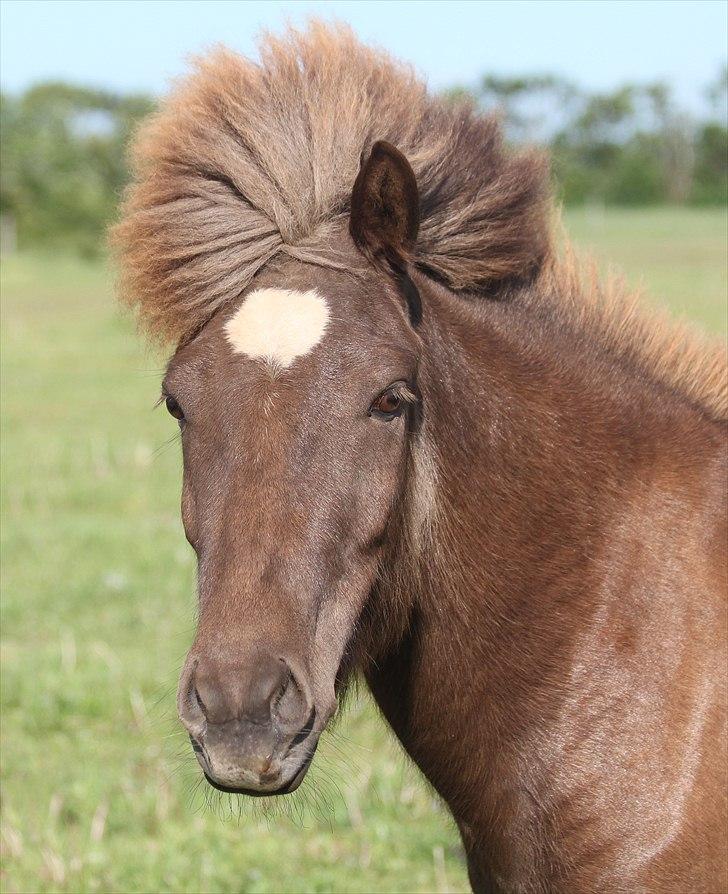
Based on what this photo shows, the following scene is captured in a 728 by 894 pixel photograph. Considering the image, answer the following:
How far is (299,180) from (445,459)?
0.82 metres

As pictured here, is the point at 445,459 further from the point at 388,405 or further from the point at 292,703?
the point at 292,703

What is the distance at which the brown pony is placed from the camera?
275 cm

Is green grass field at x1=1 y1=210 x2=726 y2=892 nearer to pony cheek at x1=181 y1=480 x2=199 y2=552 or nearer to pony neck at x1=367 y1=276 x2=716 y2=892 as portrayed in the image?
pony neck at x1=367 y1=276 x2=716 y2=892

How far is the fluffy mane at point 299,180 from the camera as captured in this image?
119 inches

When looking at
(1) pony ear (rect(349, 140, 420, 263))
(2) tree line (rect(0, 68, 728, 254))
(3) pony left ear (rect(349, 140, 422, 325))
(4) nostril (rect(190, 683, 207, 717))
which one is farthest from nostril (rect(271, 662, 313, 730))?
(2) tree line (rect(0, 68, 728, 254))

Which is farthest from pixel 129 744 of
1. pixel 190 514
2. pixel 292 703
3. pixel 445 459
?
pixel 292 703

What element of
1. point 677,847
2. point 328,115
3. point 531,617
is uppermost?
point 328,115

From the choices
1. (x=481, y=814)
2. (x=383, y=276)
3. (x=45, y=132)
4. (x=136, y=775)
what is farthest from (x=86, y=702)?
(x=45, y=132)

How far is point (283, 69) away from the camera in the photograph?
322cm

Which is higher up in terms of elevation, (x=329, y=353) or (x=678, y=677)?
(x=329, y=353)

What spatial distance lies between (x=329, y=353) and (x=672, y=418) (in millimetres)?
1086

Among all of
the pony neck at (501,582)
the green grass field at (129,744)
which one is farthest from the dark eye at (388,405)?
the green grass field at (129,744)

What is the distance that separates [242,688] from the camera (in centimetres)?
244

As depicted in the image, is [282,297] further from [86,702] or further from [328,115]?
[86,702]
